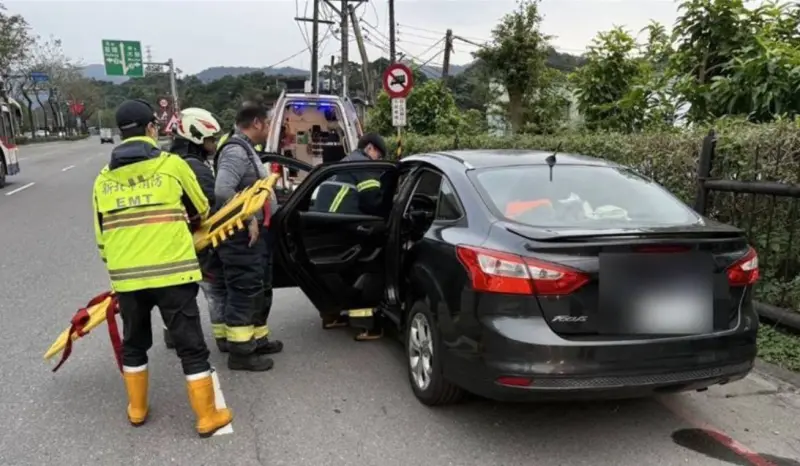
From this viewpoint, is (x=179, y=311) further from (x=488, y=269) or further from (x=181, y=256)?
(x=488, y=269)

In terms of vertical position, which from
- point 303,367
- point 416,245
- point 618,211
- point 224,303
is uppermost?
point 618,211

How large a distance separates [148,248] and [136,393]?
0.88m

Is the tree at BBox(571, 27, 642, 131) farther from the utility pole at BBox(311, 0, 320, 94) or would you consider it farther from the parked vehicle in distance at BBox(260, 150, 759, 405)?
the utility pole at BBox(311, 0, 320, 94)

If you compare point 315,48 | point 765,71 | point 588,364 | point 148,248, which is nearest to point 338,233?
point 148,248

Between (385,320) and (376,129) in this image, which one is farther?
(376,129)

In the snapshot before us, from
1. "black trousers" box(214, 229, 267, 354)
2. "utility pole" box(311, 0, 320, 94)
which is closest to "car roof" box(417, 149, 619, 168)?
"black trousers" box(214, 229, 267, 354)

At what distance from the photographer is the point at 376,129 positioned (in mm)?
16438

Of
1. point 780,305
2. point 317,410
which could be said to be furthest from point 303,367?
point 780,305

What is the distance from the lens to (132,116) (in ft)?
11.3

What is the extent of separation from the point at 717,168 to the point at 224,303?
4014mm

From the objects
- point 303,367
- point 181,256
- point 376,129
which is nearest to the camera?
point 181,256

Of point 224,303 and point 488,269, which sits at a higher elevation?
point 488,269

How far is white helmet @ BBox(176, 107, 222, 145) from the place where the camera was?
437 centimetres

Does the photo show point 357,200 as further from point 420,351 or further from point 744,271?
point 744,271
